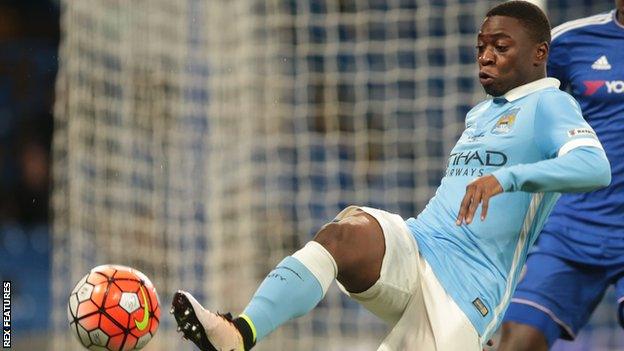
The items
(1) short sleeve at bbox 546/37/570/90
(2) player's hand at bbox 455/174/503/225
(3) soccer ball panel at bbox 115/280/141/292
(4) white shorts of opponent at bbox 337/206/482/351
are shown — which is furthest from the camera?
(1) short sleeve at bbox 546/37/570/90

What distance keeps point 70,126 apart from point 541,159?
463 cm

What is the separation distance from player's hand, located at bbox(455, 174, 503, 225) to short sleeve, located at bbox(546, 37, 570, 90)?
1.56 meters

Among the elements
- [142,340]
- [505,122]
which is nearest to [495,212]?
[505,122]

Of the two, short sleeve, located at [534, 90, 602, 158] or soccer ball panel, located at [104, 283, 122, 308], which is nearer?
short sleeve, located at [534, 90, 602, 158]

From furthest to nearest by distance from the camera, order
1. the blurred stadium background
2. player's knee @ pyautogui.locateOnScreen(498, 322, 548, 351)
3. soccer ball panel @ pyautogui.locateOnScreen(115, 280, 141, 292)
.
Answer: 1. the blurred stadium background
2. player's knee @ pyautogui.locateOnScreen(498, 322, 548, 351)
3. soccer ball panel @ pyautogui.locateOnScreen(115, 280, 141, 292)

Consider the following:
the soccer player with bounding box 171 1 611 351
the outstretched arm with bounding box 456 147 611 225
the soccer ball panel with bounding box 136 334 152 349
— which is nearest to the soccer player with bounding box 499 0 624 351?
the soccer player with bounding box 171 1 611 351

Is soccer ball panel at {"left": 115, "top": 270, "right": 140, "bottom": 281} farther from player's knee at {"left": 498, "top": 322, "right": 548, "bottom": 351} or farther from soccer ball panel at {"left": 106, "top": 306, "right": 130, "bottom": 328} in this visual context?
player's knee at {"left": 498, "top": 322, "right": 548, "bottom": 351}

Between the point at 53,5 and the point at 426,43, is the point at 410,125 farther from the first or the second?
the point at 53,5

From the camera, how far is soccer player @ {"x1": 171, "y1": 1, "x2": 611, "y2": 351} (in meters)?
3.54

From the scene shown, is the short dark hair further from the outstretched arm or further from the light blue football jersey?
the outstretched arm

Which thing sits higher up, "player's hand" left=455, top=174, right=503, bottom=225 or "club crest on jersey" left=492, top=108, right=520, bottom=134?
"club crest on jersey" left=492, top=108, right=520, bottom=134

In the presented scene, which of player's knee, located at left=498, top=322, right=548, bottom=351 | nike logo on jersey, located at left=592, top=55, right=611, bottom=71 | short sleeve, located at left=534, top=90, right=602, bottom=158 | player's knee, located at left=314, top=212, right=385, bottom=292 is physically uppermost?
nike logo on jersey, located at left=592, top=55, right=611, bottom=71

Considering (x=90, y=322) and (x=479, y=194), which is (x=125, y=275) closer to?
(x=90, y=322)

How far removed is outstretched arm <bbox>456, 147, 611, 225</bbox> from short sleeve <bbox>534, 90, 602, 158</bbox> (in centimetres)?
5
